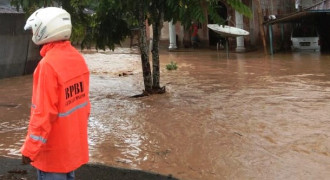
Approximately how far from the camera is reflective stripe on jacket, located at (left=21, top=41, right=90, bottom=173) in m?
2.62

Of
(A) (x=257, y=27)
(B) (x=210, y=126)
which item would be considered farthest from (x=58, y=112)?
(A) (x=257, y=27)

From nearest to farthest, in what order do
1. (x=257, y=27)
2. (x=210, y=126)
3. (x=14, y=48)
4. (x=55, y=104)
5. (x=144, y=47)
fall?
(x=55, y=104) → (x=210, y=126) → (x=144, y=47) → (x=14, y=48) → (x=257, y=27)

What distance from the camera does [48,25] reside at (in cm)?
275

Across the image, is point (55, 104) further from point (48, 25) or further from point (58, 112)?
point (48, 25)

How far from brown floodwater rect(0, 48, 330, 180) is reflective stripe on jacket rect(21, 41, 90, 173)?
1824mm

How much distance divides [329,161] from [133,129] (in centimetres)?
309

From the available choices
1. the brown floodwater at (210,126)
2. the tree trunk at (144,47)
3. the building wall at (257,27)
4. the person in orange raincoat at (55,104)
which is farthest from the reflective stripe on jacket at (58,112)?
the building wall at (257,27)

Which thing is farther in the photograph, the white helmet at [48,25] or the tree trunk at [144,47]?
the tree trunk at [144,47]

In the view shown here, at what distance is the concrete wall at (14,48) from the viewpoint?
43.8ft

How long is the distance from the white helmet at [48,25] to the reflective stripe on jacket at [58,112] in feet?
0.20

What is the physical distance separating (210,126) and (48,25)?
4.13 metres

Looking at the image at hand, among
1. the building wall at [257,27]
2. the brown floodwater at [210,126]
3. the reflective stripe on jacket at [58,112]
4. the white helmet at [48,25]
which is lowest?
the brown floodwater at [210,126]

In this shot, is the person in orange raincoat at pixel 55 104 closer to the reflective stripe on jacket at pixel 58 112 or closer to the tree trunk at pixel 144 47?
the reflective stripe on jacket at pixel 58 112

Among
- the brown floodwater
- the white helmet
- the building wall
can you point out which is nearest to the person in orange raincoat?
the white helmet
